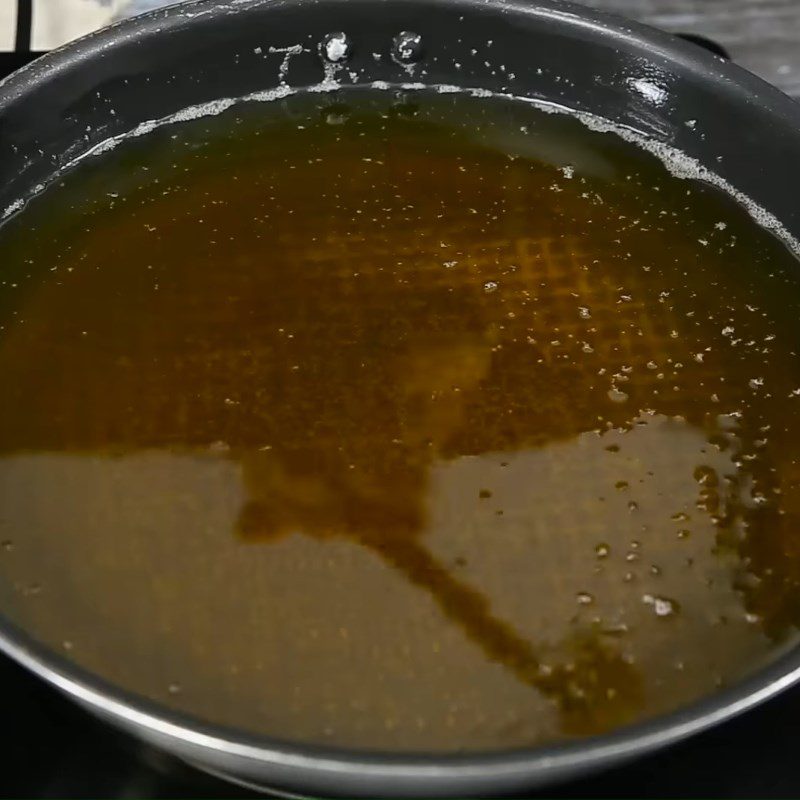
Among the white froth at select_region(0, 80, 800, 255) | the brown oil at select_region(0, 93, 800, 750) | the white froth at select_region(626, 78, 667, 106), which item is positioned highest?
the white froth at select_region(626, 78, 667, 106)

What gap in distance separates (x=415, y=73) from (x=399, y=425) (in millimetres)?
440

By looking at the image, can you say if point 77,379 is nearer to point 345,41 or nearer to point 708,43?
point 345,41

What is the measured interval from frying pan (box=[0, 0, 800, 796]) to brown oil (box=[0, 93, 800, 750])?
0.10 feet

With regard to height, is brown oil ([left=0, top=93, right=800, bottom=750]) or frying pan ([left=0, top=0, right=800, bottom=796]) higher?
frying pan ([left=0, top=0, right=800, bottom=796])

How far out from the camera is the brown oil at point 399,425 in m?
0.67

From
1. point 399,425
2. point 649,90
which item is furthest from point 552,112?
point 399,425

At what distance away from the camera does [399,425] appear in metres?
0.78

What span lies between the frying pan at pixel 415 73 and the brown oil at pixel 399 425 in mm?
31

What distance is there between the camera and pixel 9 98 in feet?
2.85

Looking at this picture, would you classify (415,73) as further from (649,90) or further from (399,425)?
(399,425)

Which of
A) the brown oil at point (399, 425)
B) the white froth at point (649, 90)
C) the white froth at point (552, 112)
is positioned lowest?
the brown oil at point (399, 425)

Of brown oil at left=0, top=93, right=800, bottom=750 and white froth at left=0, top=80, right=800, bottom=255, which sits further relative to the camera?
white froth at left=0, top=80, right=800, bottom=255

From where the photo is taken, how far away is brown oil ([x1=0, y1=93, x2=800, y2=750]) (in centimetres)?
67

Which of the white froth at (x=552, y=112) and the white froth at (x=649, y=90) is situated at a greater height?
the white froth at (x=649, y=90)
